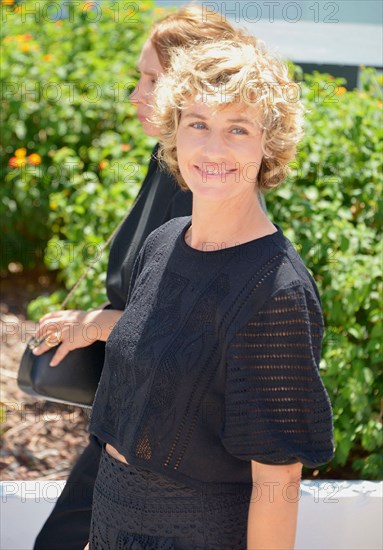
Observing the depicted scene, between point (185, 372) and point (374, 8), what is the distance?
6.70m

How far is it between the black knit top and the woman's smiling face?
12cm

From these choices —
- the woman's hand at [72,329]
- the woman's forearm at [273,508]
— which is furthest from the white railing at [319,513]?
the woman's forearm at [273,508]

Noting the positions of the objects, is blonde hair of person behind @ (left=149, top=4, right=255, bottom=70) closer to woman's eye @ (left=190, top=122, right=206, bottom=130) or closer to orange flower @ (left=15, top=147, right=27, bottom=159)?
woman's eye @ (left=190, top=122, right=206, bottom=130)

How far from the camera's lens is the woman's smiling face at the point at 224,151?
1.84m

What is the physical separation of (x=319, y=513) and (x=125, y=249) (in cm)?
104

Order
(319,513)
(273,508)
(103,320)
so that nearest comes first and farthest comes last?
(273,508) → (103,320) → (319,513)

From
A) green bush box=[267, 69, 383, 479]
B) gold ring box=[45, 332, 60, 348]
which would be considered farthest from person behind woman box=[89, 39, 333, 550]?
green bush box=[267, 69, 383, 479]

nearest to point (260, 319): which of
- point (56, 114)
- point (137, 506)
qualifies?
point (137, 506)

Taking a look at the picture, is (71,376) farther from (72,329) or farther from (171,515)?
(171,515)

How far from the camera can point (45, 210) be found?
576cm

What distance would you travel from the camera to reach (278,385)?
169cm

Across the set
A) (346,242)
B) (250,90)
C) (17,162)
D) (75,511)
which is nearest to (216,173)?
(250,90)

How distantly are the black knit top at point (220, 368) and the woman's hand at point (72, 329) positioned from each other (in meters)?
0.48

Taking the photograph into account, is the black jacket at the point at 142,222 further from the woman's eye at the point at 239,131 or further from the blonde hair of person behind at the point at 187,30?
the woman's eye at the point at 239,131
